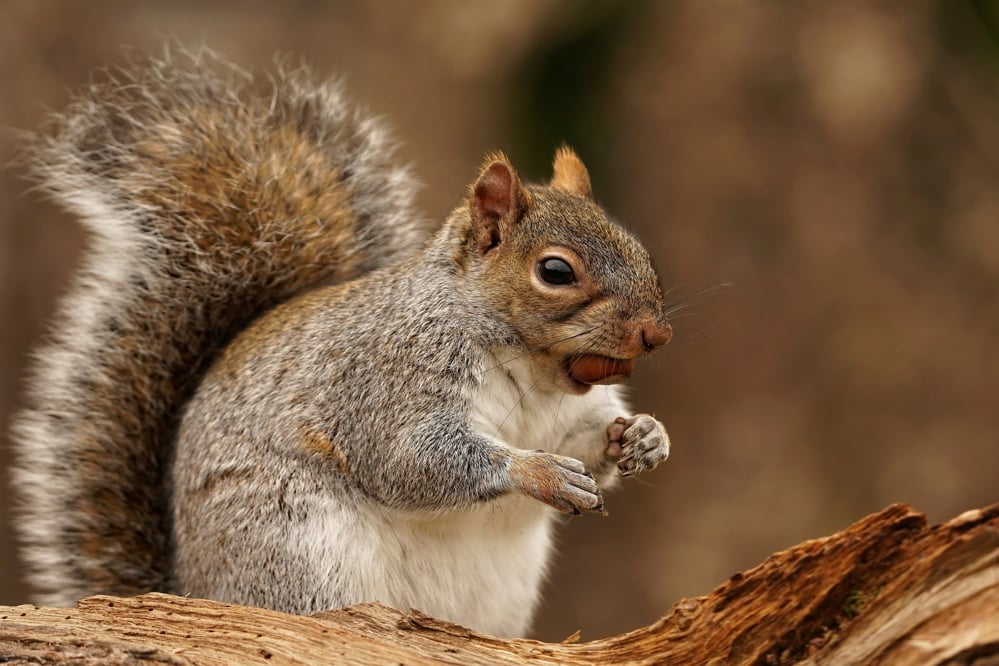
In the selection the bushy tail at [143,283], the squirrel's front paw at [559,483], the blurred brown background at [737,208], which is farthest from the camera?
the blurred brown background at [737,208]

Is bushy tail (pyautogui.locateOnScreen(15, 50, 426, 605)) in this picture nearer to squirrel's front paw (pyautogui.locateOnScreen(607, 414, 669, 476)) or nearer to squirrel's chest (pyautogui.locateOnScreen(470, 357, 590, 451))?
squirrel's chest (pyautogui.locateOnScreen(470, 357, 590, 451))

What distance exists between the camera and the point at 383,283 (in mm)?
2127

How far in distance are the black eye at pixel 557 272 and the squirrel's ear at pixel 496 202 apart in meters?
0.13

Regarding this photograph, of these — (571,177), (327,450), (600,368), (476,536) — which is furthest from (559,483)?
(571,177)

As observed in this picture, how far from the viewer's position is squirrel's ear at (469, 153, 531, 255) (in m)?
1.93

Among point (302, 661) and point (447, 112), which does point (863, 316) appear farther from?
point (302, 661)

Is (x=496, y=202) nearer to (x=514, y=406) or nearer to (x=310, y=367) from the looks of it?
(x=514, y=406)

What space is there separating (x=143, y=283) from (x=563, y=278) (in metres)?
0.93

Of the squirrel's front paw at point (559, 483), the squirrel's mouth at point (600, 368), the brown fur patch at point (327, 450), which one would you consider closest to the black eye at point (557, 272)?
the squirrel's mouth at point (600, 368)

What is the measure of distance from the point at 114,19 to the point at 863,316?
2.83 meters

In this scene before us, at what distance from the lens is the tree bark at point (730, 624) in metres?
1.33

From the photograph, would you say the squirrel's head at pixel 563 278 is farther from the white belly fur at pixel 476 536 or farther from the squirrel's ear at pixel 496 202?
the white belly fur at pixel 476 536

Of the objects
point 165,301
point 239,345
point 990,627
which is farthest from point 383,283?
point 990,627

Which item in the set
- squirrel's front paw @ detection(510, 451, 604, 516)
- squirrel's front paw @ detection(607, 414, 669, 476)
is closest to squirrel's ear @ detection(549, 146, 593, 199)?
squirrel's front paw @ detection(607, 414, 669, 476)
